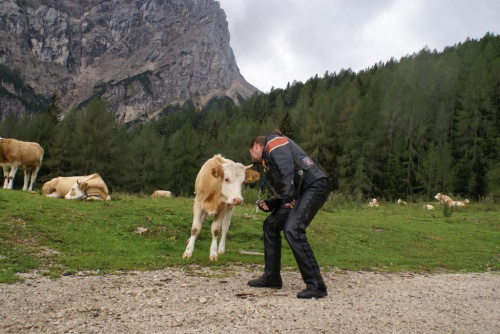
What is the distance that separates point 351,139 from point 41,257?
4516 cm

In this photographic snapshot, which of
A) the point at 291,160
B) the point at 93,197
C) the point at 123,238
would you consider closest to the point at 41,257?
the point at 123,238

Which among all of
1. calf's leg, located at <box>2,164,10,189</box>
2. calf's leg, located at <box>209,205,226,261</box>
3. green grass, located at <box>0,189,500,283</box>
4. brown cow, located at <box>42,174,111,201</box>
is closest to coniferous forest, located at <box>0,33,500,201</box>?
green grass, located at <box>0,189,500,283</box>

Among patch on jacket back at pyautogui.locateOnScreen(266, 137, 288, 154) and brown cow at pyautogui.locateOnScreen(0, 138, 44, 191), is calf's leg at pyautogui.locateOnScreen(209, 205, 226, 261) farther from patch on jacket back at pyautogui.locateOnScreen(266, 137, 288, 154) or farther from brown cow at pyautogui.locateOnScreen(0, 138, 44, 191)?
brown cow at pyautogui.locateOnScreen(0, 138, 44, 191)

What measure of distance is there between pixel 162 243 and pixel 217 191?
74.5 inches

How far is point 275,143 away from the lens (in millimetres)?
5402

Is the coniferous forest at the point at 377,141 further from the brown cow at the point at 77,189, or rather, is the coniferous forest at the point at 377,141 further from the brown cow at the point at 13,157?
the brown cow at the point at 77,189

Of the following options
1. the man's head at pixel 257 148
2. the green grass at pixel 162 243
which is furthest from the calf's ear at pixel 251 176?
the man's head at pixel 257 148

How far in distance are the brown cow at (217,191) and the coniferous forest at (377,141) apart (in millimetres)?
32968

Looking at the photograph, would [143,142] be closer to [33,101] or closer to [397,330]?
[397,330]

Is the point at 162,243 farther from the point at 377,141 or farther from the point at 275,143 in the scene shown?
the point at 377,141

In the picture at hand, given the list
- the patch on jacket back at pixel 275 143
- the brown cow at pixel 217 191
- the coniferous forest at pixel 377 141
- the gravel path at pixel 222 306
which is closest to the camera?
the gravel path at pixel 222 306

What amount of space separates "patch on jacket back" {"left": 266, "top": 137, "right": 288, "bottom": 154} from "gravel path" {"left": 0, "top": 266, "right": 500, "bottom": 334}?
6.71 feet

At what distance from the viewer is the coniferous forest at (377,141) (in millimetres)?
43906

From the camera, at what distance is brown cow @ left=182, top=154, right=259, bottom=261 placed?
7441 mm
